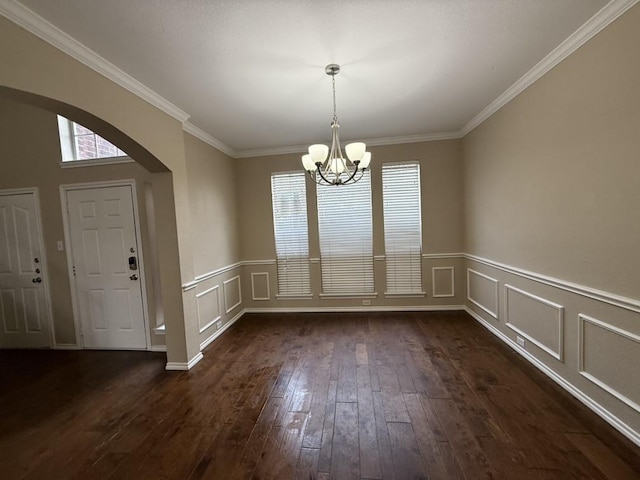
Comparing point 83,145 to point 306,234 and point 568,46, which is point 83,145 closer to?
point 306,234

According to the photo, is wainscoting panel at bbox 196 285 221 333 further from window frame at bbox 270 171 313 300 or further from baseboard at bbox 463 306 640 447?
baseboard at bbox 463 306 640 447

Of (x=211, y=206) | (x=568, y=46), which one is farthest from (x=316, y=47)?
(x=211, y=206)

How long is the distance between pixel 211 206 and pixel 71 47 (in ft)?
7.38

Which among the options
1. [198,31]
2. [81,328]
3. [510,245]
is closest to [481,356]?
[510,245]

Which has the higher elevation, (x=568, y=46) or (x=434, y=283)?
(x=568, y=46)

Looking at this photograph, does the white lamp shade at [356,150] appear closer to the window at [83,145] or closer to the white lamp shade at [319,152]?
the white lamp shade at [319,152]

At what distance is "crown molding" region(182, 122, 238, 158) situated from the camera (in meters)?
3.48

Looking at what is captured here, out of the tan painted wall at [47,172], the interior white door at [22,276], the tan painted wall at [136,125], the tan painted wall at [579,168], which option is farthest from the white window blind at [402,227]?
the interior white door at [22,276]

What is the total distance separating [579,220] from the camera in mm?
2197

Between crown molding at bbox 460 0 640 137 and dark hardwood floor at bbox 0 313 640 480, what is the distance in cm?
271

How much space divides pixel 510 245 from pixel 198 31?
3.50 metres

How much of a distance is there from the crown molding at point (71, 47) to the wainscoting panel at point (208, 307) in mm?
2225

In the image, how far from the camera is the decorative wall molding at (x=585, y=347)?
1838 mm

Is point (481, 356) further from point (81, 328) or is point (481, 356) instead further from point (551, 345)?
point (81, 328)
